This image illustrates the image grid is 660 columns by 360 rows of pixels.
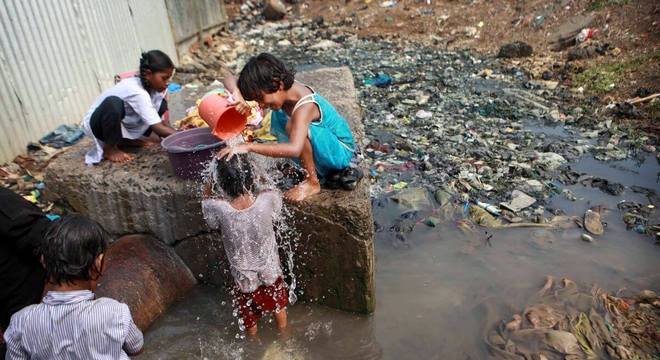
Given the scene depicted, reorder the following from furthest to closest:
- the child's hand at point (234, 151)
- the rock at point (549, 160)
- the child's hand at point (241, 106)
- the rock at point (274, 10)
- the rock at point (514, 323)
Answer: the rock at point (274, 10)
the rock at point (549, 160)
the rock at point (514, 323)
the child's hand at point (241, 106)
the child's hand at point (234, 151)

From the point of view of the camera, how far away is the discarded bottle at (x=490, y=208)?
396 centimetres

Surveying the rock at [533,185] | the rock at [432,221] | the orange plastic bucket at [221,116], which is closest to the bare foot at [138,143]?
the orange plastic bucket at [221,116]

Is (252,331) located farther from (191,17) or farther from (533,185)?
(191,17)

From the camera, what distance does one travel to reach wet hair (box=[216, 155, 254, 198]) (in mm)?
2236

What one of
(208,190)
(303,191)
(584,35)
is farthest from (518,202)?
(584,35)

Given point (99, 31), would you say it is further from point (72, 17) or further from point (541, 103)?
point (541, 103)

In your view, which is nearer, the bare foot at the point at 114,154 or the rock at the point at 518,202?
the bare foot at the point at 114,154

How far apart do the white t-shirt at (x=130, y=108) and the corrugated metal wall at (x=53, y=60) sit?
1.51m

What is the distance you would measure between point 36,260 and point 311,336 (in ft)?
5.22

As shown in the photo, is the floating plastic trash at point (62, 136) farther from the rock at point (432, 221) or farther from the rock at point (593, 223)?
the rock at point (593, 223)

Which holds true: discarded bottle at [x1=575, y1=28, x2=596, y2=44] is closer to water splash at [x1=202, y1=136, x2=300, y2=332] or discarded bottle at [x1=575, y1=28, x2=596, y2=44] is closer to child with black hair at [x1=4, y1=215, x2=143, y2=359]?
water splash at [x1=202, y1=136, x2=300, y2=332]

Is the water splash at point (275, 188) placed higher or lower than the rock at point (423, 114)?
higher

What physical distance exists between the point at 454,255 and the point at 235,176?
2115 millimetres

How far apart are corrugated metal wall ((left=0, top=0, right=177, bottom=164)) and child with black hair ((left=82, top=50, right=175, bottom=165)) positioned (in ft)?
5.02
